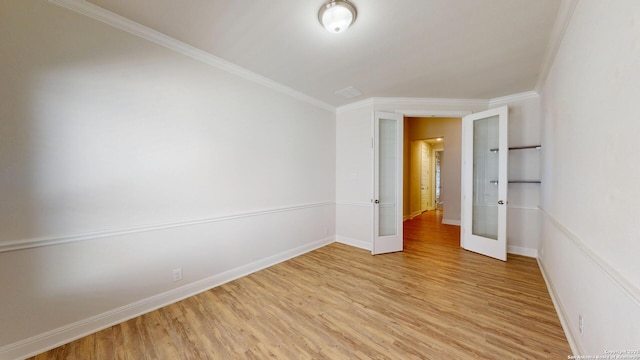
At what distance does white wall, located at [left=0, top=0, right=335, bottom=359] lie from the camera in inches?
61.0

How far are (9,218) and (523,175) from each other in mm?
5821

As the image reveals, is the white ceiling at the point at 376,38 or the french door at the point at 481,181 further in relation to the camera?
the french door at the point at 481,181

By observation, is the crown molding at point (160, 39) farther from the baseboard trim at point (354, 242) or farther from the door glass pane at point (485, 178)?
the door glass pane at point (485, 178)

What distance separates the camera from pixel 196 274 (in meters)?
2.42

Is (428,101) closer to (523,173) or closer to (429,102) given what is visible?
(429,102)

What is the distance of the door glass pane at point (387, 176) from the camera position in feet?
12.4

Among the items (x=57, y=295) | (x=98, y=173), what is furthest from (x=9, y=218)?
(x=57, y=295)

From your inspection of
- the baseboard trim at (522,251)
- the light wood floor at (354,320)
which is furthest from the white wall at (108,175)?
the baseboard trim at (522,251)

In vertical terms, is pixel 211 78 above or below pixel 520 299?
above

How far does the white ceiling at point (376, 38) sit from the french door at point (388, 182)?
767mm

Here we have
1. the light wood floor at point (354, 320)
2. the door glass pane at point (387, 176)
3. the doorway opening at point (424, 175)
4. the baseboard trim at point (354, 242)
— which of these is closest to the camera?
the light wood floor at point (354, 320)

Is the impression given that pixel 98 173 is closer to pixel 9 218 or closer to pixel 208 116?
pixel 9 218

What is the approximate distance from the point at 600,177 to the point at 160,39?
3575mm

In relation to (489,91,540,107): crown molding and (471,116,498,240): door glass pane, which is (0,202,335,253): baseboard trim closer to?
(471,116,498,240): door glass pane
